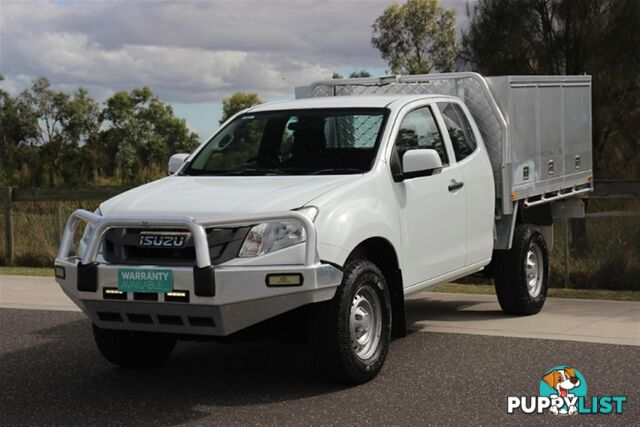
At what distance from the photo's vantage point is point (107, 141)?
84.0m

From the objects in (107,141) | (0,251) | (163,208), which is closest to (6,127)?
(107,141)

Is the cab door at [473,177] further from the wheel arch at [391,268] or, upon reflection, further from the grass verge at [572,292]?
the grass verge at [572,292]

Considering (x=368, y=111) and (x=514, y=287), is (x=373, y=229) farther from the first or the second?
(x=514, y=287)

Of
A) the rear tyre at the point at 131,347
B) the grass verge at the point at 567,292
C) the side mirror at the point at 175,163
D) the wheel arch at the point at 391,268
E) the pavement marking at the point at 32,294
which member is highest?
the side mirror at the point at 175,163

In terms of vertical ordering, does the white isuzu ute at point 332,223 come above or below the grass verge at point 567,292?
above

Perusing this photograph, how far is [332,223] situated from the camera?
271 inches

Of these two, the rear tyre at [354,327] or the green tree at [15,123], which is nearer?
the rear tyre at [354,327]

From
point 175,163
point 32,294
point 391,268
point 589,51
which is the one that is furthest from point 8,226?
point 589,51

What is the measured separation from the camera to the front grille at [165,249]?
6.62 m

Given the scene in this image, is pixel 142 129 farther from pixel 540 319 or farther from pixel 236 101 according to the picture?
pixel 540 319

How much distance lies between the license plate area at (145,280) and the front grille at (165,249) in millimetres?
93

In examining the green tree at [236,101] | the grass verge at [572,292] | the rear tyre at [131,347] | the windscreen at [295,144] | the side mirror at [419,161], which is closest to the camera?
the side mirror at [419,161]

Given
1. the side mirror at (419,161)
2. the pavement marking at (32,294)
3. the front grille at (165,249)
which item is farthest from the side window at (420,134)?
the pavement marking at (32,294)

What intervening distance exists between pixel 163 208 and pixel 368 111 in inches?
83.1
